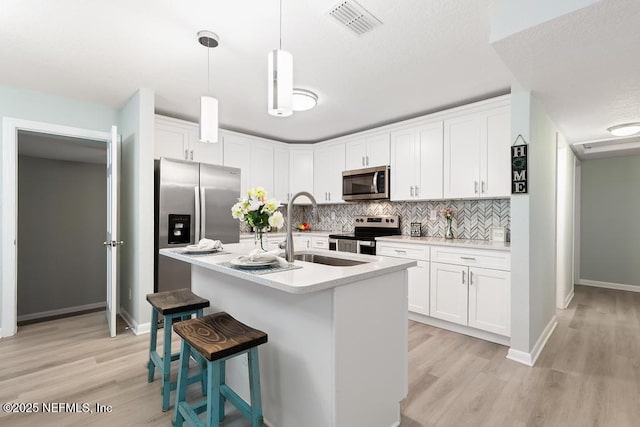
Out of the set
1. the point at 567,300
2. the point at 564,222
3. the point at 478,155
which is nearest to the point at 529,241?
the point at 478,155

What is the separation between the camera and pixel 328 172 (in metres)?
4.95

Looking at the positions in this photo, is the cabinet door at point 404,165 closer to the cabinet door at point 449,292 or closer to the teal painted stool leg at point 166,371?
the cabinet door at point 449,292

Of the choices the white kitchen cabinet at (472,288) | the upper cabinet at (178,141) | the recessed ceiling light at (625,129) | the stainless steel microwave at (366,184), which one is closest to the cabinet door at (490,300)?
the white kitchen cabinet at (472,288)

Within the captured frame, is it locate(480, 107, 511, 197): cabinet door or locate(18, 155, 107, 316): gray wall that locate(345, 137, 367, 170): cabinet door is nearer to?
locate(480, 107, 511, 197): cabinet door

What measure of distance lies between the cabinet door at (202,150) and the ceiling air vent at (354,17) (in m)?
2.43

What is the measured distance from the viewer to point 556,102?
2.67 meters

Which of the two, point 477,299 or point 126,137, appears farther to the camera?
point 126,137

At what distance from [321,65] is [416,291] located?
2563 millimetres

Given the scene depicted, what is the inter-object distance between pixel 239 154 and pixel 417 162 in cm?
250

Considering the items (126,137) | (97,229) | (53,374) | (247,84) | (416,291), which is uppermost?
(247,84)

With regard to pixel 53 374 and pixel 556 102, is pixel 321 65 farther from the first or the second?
pixel 53 374

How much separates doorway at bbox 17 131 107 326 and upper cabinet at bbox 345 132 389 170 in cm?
339

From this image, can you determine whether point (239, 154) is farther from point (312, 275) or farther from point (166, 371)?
point (312, 275)

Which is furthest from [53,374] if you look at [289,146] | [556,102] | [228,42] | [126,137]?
[556,102]
